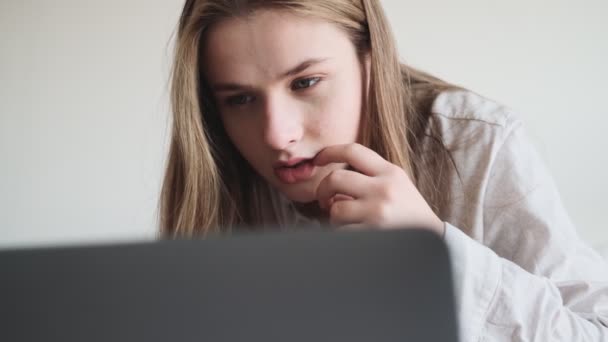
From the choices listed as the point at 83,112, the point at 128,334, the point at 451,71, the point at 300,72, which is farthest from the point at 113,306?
the point at 83,112

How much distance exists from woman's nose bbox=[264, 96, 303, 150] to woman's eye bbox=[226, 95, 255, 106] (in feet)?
0.14

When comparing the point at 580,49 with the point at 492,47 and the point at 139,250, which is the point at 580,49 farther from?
the point at 139,250

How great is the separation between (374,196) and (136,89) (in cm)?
134

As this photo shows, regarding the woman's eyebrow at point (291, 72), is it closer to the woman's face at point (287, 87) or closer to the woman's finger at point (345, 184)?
the woman's face at point (287, 87)

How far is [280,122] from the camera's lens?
0.79 metres

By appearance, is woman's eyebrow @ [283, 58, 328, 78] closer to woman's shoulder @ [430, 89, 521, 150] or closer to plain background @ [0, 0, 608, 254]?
woman's shoulder @ [430, 89, 521, 150]

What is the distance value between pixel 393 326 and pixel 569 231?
74cm

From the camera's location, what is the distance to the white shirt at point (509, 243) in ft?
1.99

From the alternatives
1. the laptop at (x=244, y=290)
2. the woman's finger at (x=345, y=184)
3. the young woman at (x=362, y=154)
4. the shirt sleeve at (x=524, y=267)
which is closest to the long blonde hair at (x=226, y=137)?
the young woman at (x=362, y=154)

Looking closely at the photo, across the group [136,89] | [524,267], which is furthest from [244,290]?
[136,89]

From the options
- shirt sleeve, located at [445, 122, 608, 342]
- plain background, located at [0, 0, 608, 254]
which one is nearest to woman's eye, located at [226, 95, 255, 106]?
shirt sleeve, located at [445, 122, 608, 342]

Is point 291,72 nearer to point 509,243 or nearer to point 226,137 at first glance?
point 226,137

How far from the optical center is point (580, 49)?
1.72 m

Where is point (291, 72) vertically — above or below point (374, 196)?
above
